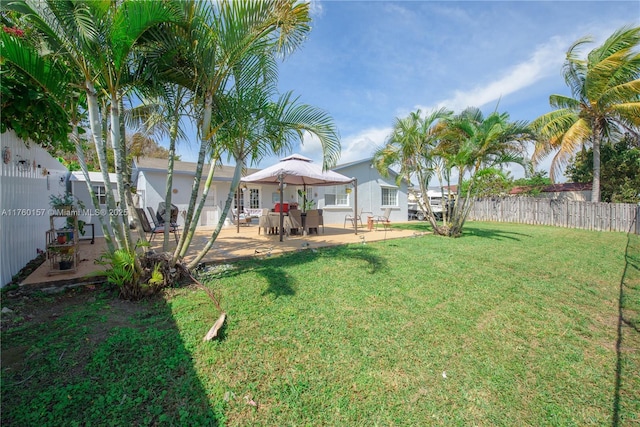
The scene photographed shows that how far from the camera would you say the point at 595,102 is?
15023 mm

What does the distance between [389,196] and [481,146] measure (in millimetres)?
10126

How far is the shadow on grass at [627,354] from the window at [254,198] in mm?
15046

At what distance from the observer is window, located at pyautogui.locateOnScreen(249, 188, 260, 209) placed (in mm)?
16641

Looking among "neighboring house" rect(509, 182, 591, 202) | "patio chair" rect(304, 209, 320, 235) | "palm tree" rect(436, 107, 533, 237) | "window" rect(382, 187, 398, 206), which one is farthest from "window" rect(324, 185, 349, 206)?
"neighboring house" rect(509, 182, 591, 202)

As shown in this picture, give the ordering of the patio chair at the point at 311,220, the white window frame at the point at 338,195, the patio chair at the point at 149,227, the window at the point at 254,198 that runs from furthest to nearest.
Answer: the white window frame at the point at 338,195 < the window at the point at 254,198 < the patio chair at the point at 311,220 < the patio chair at the point at 149,227

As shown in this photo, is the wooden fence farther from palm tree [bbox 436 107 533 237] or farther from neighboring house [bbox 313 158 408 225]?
palm tree [bbox 436 107 533 237]

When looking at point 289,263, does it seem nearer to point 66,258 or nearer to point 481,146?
point 66,258

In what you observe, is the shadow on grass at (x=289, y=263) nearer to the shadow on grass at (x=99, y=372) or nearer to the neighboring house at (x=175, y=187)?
the shadow on grass at (x=99, y=372)

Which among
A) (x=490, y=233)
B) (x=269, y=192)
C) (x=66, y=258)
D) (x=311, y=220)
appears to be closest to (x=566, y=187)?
(x=490, y=233)

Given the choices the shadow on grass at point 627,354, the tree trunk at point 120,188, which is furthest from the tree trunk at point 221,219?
the shadow on grass at point 627,354

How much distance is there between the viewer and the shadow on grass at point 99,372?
7.13 ft

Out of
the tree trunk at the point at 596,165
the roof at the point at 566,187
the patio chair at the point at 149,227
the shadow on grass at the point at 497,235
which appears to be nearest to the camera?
the patio chair at the point at 149,227

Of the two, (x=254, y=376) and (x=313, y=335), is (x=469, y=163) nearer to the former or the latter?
(x=313, y=335)

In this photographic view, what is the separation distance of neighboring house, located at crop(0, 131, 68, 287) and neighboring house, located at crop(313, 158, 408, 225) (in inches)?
476
